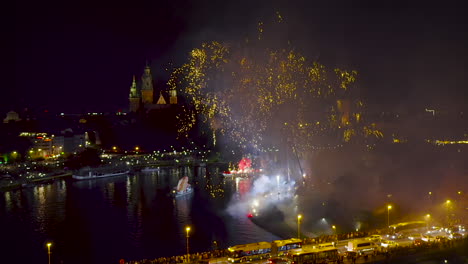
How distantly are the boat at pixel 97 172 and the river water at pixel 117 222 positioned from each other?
2.76 m

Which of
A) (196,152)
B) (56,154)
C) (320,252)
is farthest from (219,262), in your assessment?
(56,154)

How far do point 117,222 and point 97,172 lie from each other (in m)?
14.1

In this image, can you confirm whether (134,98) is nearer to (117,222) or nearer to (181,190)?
(181,190)

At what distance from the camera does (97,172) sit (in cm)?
3216

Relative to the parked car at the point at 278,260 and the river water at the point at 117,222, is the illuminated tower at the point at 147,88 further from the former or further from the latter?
the parked car at the point at 278,260

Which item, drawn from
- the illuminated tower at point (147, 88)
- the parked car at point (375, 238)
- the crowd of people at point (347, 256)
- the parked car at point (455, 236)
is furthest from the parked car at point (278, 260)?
the illuminated tower at point (147, 88)

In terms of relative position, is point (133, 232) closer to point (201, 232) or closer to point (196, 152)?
point (201, 232)

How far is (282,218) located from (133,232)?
210 inches

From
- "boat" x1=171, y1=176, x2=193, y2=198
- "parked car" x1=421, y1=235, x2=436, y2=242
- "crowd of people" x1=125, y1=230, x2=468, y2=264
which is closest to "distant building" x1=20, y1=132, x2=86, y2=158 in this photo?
"boat" x1=171, y1=176, x2=193, y2=198

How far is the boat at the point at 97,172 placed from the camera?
3124 cm

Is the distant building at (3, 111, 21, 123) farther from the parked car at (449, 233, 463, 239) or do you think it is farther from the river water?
the parked car at (449, 233, 463, 239)

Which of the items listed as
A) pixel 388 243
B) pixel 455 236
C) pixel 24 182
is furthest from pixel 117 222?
pixel 24 182

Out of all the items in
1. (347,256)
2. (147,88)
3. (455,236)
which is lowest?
(455,236)

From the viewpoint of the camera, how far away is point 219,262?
12102mm
